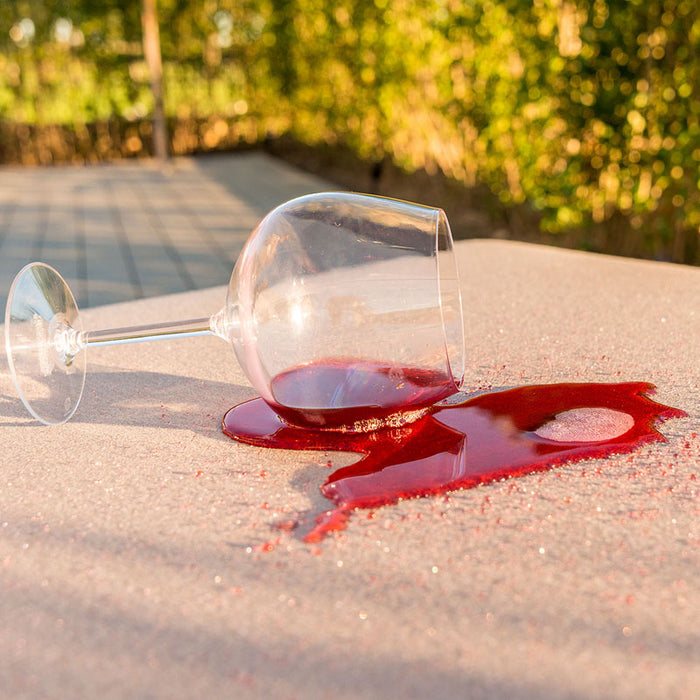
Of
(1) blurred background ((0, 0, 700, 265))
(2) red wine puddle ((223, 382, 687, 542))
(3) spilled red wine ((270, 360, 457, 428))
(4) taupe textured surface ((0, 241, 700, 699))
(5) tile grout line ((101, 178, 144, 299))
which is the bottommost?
(5) tile grout line ((101, 178, 144, 299))

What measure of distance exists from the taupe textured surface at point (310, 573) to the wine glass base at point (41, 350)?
0.05 m

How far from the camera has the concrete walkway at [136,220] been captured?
4602 millimetres

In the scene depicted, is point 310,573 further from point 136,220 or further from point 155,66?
point 155,66

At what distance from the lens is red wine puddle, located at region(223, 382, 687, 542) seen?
136cm

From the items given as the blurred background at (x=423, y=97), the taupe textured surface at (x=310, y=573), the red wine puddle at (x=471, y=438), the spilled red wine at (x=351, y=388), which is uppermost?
the blurred background at (x=423, y=97)

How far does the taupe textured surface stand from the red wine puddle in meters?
0.04

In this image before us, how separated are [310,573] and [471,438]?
0.49 metres

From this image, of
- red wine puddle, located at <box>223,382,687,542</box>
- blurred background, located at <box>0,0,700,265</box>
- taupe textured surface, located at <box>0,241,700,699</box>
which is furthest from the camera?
blurred background, located at <box>0,0,700,265</box>

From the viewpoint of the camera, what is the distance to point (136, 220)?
6363mm

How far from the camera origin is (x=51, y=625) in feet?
3.39

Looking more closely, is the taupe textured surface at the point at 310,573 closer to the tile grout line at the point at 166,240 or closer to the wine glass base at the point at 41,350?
the wine glass base at the point at 41,350

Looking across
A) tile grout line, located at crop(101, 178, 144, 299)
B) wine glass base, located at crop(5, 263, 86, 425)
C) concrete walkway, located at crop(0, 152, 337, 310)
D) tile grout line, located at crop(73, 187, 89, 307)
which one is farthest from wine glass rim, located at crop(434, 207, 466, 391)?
tile grout line, located at crop(101, 178, 144, 299)

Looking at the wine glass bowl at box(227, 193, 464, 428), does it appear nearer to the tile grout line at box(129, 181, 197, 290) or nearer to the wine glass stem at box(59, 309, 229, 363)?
the wine glass stem at box(59, 309, 229, 363)

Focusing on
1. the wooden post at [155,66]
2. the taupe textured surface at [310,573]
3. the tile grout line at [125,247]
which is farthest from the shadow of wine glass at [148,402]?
the wooden post at [155,66]
